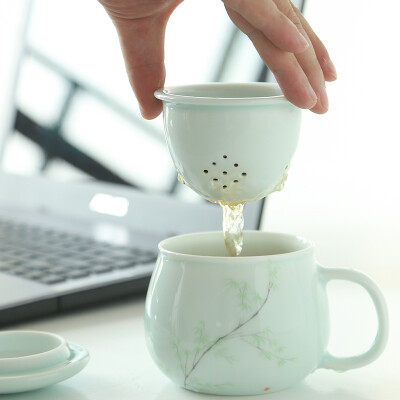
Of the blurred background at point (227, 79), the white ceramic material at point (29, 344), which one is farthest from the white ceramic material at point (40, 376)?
the blurred background at point (227, 79)

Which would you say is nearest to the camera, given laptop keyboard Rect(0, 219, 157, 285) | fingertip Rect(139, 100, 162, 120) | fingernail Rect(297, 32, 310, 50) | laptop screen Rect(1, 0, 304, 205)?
fingernail Rect(297, 32, 310, 50)

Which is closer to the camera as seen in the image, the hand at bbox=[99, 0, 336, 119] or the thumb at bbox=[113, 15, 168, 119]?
the hand at bbox=[99, 0, 336, 119]

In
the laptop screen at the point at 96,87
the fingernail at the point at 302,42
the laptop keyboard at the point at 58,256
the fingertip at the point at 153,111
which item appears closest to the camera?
the fingernail at the point at 302,42

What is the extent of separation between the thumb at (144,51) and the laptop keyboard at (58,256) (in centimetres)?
25

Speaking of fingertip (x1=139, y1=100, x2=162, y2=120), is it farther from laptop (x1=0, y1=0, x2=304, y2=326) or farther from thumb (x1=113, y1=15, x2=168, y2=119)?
laptop (x1=0, y1=0, x2=304, y2=326)

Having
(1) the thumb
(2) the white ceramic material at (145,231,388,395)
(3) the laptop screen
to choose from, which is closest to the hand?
(1) the thumb

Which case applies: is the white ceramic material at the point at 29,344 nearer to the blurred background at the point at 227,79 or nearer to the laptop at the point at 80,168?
the laptop at the point at 80,168

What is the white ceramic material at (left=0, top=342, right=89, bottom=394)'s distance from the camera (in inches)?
21.0

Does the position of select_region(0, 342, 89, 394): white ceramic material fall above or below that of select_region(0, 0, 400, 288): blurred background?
below

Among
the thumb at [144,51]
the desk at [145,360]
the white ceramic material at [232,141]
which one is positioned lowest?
the desk at [145,360]

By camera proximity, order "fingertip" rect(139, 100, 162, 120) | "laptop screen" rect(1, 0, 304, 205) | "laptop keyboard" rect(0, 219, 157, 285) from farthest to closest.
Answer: "laptop screen" rect(1, 0, 304, 205), "laptop keyboard" rect(0, 219, 157, 285), "fingertip" rect(139, 100, 162, 120)

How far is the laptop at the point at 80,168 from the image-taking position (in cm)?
82

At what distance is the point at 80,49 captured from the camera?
1.11 m

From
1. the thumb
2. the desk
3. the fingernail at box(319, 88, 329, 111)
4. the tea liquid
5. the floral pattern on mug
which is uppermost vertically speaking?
the thumb
